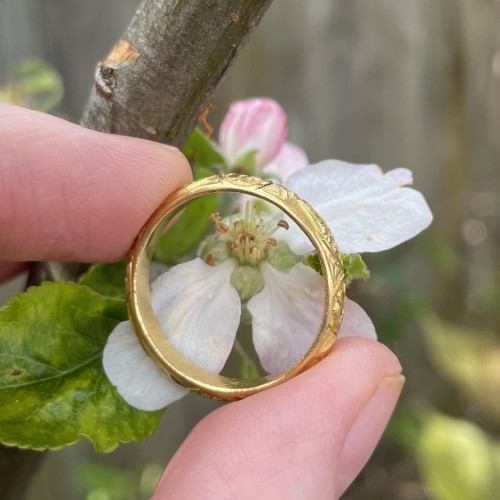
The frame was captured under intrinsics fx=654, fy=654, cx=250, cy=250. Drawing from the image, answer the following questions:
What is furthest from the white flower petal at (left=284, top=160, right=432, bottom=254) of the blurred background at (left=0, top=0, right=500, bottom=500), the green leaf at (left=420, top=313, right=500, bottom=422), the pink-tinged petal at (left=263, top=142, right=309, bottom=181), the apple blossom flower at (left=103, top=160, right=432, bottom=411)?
the green leaf at (left=420, top=313, right=500, bottom=422)

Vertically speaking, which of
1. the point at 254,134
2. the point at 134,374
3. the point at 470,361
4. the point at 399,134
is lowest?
the point at 470,361

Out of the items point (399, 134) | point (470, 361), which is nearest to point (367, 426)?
point (470, 361)

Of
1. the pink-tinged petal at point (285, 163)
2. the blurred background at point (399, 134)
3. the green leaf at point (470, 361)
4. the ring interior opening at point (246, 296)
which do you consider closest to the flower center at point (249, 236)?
the ring interior opening at point (246, 296)

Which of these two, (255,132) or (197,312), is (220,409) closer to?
(197,312)

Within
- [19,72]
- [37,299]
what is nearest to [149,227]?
[37,299]

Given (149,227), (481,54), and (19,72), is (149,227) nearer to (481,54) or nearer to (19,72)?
(19,72)
